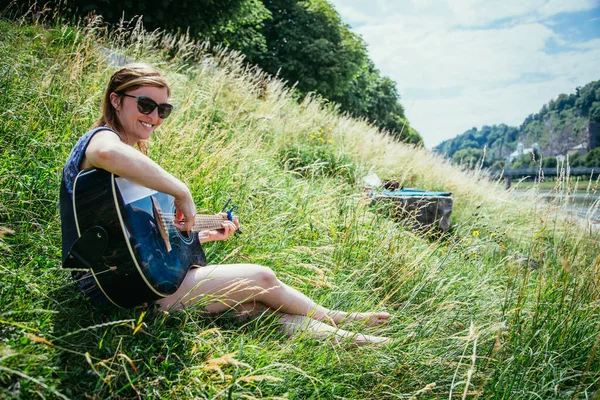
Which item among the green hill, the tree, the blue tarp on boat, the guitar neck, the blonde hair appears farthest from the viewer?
the green hill

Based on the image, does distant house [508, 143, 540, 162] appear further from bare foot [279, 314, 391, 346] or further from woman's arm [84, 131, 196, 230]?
woman's arm [84, 131, 196, 230]

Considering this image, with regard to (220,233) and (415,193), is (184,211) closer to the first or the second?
(220,233)

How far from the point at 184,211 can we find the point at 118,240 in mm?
325

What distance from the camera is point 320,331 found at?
1900mm

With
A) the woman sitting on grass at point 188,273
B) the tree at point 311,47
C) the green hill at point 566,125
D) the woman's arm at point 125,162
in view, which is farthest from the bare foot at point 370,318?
the green hill at point 566,125

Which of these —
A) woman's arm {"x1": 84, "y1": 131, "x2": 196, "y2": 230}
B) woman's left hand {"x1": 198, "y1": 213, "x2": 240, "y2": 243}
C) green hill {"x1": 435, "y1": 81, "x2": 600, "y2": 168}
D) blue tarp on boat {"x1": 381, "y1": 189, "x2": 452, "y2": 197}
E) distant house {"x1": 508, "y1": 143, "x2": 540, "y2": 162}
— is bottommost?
woman's left hand {"x1": 198, "y1": 213, "x2": 240, "y2": 243}

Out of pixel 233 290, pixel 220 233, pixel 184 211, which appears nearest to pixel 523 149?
pixel 220 233

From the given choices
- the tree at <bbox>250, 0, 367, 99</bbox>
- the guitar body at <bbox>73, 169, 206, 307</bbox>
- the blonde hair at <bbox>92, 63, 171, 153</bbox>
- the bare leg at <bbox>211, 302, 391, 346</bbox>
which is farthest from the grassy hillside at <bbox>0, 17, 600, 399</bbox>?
the tree at <bbox>250, 0, 367, 99</bbox>

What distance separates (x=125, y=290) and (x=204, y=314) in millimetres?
497

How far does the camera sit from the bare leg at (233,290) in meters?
1.84

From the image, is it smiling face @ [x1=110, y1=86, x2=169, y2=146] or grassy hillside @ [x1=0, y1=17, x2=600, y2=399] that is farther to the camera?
smiling face @ [x1=110, y1=86, x2=169, y2=146]

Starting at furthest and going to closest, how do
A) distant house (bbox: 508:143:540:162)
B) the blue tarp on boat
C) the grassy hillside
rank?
1. the blue tarp on boat
2. distant house (bbox: 508:143:540:162)
3. the grassy hillside

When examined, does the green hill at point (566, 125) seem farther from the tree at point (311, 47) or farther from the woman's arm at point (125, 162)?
the woman's arm at point (125, 162)

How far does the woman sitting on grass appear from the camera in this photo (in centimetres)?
161
